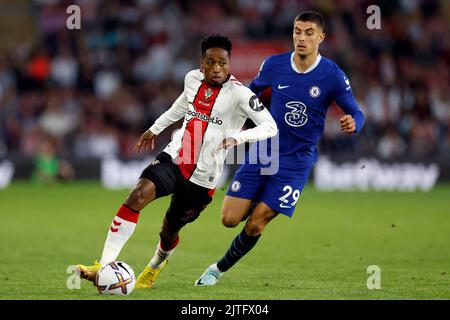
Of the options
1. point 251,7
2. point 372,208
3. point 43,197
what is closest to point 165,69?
point 251,7

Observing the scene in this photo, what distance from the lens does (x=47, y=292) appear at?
A: 8.07 metres

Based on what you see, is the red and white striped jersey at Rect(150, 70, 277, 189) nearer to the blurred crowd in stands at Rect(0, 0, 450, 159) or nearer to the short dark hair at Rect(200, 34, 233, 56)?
the short dark hair at Rect(200, 34, 233, 56)

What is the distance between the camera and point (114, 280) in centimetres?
785

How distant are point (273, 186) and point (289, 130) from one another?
1.88 ft

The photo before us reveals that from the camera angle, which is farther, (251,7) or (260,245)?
(251,7)

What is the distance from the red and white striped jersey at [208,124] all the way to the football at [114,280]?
3.67 feet

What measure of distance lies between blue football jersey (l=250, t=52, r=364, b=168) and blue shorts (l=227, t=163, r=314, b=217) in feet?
0.36

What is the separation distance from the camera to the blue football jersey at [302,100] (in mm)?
8992

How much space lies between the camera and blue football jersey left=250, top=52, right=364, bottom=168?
29.5ft

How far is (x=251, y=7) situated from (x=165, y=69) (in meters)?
2.99

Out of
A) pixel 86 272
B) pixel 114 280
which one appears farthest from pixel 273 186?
pixel 86 272

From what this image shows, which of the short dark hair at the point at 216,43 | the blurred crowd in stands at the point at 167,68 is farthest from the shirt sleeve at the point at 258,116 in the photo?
the blurred crowd in stands at the point at 167,68

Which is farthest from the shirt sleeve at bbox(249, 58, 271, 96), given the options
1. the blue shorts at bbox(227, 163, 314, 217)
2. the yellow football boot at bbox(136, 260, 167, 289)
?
the yellow football boot at bbox(136, 260, 167, 289)
